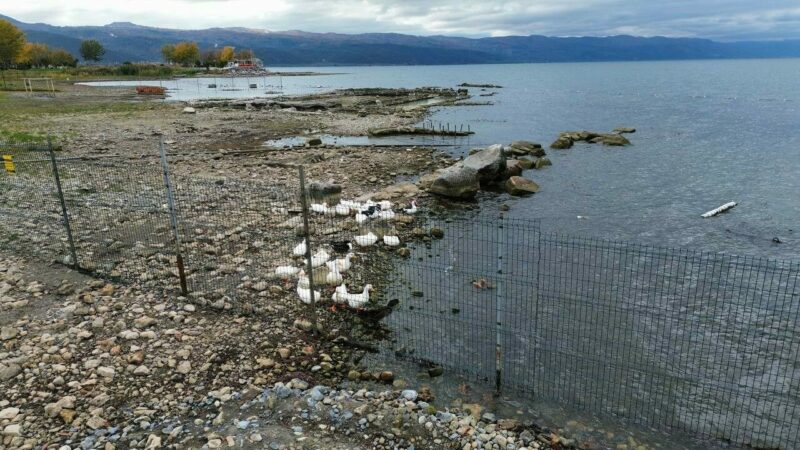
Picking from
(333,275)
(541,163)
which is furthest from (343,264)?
(541,163)

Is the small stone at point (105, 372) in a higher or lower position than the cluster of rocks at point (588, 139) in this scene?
higher

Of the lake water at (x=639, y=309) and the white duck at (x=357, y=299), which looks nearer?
the lake water at (x=639, y=309)

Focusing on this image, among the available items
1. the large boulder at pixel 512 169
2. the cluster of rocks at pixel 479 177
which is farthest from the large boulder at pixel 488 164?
the large boulder at pixel 512 169

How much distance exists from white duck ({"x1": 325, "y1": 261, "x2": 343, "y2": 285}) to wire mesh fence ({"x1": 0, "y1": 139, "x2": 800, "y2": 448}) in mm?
71

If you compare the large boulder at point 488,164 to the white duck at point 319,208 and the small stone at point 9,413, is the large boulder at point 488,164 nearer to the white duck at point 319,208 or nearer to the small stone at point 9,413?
the white duck at point 319,208

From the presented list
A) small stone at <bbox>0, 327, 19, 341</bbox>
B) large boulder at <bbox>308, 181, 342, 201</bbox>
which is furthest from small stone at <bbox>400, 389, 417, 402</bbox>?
large boulder at <bbox>308, 181, 342, 201</bbox>

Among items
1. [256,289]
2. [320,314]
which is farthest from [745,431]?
[256,289]

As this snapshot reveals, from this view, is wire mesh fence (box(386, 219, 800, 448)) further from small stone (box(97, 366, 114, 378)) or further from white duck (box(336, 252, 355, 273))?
small stone (box(97, 366, 114, 378))

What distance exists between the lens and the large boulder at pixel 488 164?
24.9 meters

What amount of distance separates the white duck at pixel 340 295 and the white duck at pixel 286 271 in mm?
1362

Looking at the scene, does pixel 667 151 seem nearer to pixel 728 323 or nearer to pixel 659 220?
pixel 659 220

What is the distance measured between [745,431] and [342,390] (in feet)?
21.6

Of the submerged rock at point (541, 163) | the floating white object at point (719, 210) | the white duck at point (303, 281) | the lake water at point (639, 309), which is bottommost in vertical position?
the floating white object at point (719, 210)

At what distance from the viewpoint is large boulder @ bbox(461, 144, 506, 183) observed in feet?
81.6
